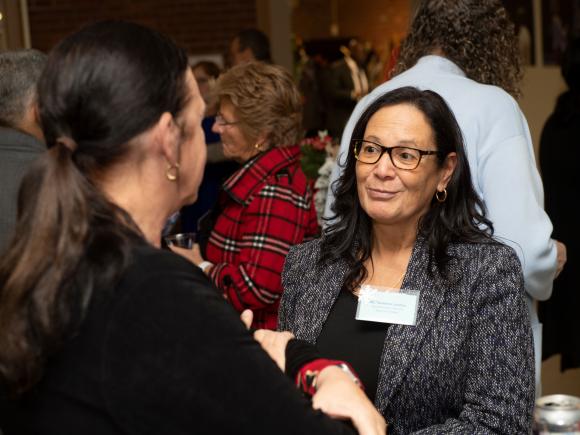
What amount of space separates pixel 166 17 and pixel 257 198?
6078 millimetres

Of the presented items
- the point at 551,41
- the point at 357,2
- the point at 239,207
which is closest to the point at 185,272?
the point at 239,207

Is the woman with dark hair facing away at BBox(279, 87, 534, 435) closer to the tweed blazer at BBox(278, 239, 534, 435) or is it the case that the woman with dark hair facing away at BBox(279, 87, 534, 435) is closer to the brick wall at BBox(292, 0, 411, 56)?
the tweed blazer at BBox(278, 239, 534, 435)

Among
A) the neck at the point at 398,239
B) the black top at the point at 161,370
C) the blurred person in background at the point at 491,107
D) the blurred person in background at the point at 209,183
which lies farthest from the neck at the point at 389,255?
the blurred person in background at the point at 209,183

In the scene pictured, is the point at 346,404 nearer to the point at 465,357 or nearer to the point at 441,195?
the point at 465,357

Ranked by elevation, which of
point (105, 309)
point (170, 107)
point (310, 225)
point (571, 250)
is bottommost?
point (571, 250)

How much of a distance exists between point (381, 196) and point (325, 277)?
260mm

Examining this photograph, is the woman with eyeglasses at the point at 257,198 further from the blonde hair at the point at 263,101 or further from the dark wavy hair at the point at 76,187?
the dark wavy hair at the point at 76,187

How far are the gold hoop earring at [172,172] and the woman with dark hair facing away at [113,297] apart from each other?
1.5 inches

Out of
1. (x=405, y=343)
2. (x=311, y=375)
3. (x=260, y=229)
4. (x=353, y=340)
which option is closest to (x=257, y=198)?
(x=260, y=229)

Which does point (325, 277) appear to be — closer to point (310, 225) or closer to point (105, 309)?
point (310, 225)

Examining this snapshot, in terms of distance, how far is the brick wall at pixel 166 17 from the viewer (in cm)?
877

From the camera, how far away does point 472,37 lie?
112 inches

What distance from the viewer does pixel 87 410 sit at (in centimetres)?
122

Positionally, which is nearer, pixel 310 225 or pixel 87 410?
pixel 87 410
